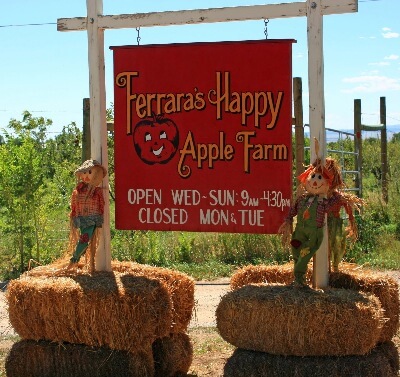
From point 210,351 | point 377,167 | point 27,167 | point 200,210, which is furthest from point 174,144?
point 377,167

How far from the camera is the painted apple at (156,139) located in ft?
19.7

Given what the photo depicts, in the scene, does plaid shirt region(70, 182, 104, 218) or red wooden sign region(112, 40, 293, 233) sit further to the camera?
plaid shirt region(70, 182, 104, 218)

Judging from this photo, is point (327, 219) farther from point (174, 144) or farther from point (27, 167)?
point (27, 167)

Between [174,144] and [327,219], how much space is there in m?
1.30

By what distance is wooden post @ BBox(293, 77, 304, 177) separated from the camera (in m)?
10.5

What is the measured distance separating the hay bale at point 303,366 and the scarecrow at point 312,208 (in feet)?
1.81

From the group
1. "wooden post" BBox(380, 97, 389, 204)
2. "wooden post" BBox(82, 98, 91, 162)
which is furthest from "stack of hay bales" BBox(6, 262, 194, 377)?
"wooden post" BBox(380, 97, 389, 204)

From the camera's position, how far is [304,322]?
499 cm

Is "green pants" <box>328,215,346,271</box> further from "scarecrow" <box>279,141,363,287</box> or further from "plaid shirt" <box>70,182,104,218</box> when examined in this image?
"plaid shirt" <box>70,182,104,218</box>

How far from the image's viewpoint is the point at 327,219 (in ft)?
19.3

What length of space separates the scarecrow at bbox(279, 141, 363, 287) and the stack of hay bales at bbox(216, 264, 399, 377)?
0.25 m

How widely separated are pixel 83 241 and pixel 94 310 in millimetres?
748

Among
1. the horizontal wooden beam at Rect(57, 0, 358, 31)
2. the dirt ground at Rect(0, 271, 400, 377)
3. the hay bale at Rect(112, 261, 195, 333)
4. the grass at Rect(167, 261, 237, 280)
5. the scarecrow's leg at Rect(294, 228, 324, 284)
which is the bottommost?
the dirt ground at Rect(0, 271, 400, 377)

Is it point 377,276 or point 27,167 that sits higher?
point 27,167
